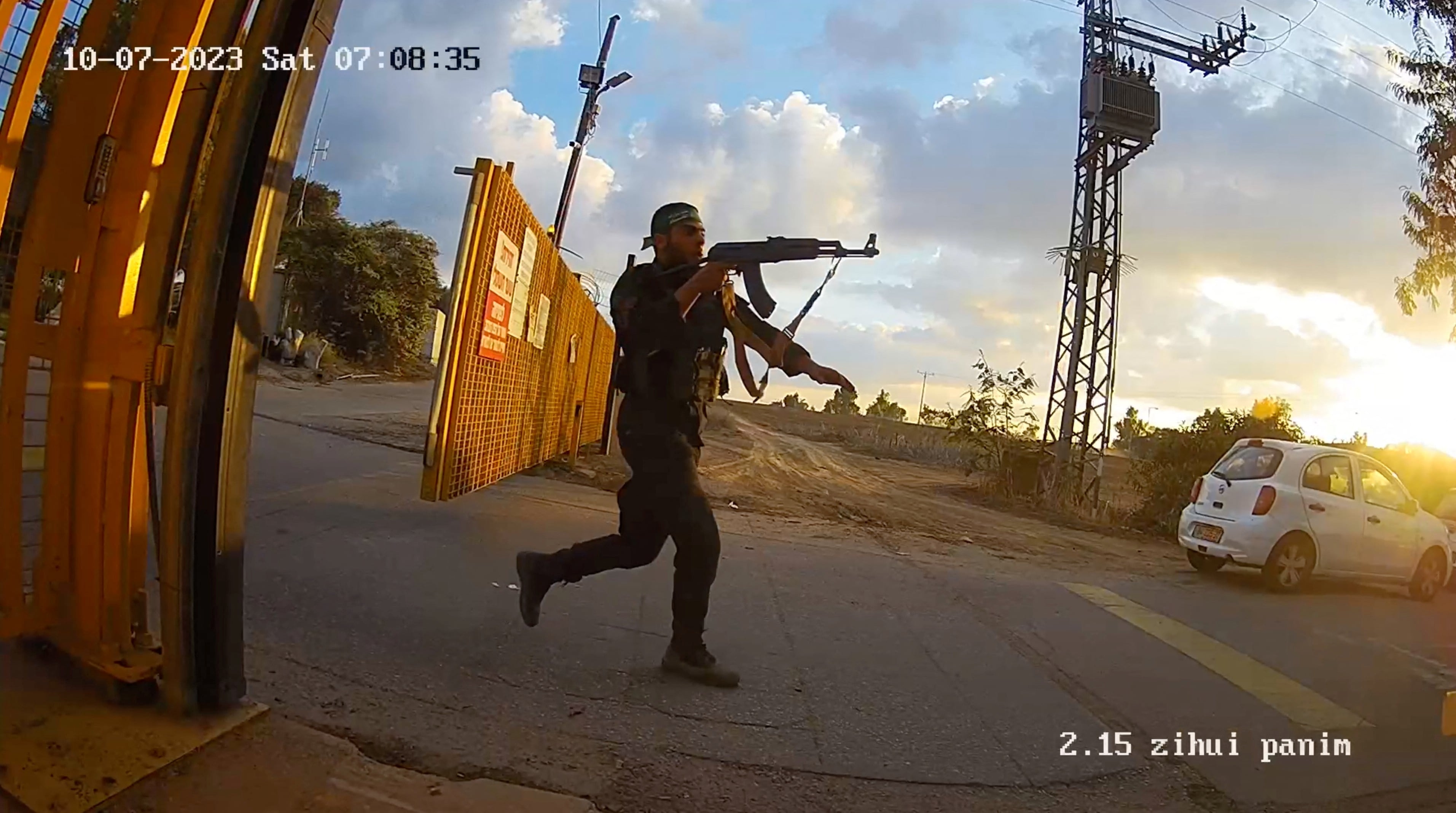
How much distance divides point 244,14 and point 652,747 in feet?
8.06

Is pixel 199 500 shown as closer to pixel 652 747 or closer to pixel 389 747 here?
pixel 389 747

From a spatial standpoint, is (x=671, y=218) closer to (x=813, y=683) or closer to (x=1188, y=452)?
(x=813, y=683)

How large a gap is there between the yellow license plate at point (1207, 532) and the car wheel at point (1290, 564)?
520 millimetres

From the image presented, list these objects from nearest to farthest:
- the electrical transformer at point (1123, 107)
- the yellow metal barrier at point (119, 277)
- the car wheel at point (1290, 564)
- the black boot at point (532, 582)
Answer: the yellow metal barrier at point (119, 277)
the black boot at point (532, 582)
the car wheel at point (1290, 564)
the electrical transformer at point (1123, 107)

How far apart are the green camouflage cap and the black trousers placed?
27.4 inches

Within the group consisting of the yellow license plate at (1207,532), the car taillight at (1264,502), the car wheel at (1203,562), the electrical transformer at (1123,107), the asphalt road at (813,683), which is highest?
the electrical transformer at (1123,107)

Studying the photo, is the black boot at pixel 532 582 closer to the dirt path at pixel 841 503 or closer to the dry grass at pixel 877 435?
the dirt path at pixel 841 503

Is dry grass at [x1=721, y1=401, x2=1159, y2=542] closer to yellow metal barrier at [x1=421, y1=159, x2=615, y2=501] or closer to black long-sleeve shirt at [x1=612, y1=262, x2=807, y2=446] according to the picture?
yellow metal barrier at [x1=421, y1=159, x2=615, y2=501]

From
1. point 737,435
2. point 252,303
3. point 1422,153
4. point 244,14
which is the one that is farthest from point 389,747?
point 737,435

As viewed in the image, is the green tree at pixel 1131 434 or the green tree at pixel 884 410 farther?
the green tree at pixel 884 410

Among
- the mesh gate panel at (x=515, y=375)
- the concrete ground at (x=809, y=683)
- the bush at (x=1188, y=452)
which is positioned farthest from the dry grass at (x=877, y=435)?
the concrete ground at (x=809, y=683)

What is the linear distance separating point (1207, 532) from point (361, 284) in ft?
76.7

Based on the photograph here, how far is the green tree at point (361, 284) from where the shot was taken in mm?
25672

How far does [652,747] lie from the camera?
118 inches
